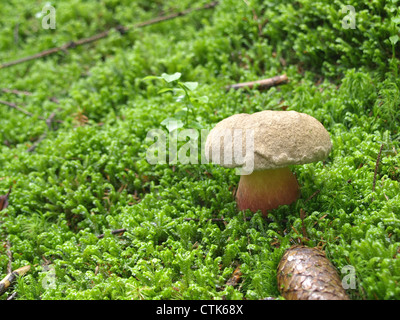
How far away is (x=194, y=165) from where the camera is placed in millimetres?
2793

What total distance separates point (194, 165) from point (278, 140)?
3.43 ft

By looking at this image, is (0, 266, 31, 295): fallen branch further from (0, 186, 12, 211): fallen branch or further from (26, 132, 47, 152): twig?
(26, 132, 47, 152): twig

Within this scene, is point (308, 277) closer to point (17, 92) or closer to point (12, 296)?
point (12, 296)

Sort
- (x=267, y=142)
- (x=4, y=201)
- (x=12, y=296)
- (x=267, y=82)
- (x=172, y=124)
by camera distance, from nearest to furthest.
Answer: (x=267, y=142), (x=12, y=296), (x=172, y=124), (x=4, y=201), (x=267, y=82)

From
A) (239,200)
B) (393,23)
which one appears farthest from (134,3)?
(239,200)

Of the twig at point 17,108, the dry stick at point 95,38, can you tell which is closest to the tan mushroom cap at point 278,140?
the twig at point 17,108

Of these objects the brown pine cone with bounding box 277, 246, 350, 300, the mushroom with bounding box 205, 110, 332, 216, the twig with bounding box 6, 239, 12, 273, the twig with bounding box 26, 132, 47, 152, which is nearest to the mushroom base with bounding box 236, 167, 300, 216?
the mushroom with bounding box 205, 110, 332, 216

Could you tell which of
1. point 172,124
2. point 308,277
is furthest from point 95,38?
point 308,277

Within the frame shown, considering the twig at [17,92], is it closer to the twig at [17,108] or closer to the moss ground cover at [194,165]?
the moss ground cover at [194,165]

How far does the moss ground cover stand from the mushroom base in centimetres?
7

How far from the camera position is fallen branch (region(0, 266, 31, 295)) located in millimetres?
2213
